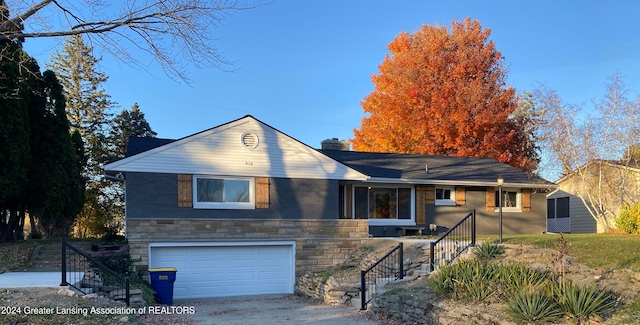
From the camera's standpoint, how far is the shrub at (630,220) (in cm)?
1599

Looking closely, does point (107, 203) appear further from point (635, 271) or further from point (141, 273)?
point (635, 271)

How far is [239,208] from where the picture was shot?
15.3m

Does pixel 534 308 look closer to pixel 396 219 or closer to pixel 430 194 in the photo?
pixel 396 219

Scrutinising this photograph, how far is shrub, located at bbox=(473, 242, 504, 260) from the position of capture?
10797mm

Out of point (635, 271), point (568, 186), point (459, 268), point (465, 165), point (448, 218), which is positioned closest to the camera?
point (635, 271)

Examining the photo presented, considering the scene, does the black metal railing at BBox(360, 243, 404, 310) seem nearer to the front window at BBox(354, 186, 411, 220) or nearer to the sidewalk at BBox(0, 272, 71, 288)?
the front window at BBox(354, 186, 411, 220)

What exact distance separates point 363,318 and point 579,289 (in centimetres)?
414

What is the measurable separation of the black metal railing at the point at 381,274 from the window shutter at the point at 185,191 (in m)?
5.86

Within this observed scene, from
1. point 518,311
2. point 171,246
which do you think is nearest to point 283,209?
point 171,246

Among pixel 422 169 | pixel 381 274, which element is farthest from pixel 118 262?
pixel 422 169

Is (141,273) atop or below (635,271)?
below

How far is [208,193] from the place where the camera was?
15156 mm

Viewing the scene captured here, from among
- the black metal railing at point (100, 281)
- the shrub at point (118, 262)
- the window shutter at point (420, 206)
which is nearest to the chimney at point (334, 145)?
→ the window shutter at point (420, 206)

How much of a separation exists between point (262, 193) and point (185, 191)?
2.39m
